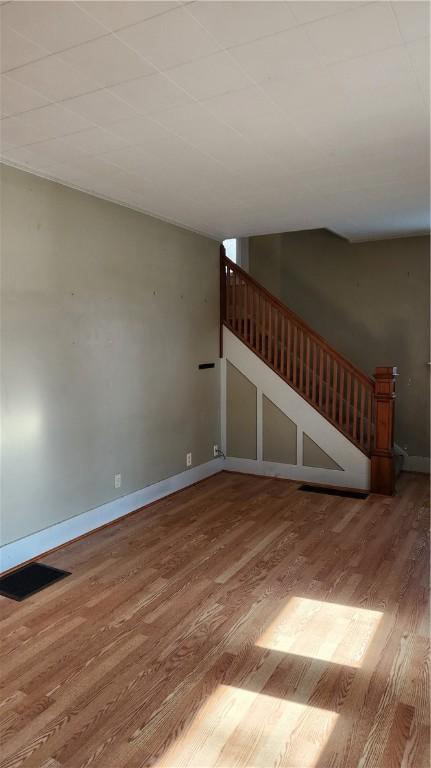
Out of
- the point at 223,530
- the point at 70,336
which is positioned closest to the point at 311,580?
the point at 223,530

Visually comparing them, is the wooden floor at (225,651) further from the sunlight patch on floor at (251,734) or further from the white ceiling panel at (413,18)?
the white ceiling panel at (413,18)

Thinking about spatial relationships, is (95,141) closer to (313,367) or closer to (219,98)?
(219,98)

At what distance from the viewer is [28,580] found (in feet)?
10.3

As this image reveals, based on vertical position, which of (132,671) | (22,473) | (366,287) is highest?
(366,287)

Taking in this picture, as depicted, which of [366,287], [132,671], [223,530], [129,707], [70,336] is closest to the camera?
[129,707]

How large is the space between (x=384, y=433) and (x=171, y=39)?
3968mm

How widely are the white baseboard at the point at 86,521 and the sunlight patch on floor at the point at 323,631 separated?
5.67ft

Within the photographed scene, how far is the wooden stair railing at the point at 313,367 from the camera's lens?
194 inches

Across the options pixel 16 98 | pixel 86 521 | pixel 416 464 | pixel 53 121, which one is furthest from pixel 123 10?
pixel 416 464

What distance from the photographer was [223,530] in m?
3.96

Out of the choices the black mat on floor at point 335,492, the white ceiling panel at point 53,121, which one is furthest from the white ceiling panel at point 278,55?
the black mat on floor at point 335,492

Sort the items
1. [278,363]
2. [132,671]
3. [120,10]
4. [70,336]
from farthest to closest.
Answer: [278,363], [70,336], [132,671], [120,10]

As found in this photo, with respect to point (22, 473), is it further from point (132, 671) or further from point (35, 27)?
point (35, 27)

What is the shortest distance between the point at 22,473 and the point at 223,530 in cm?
159
